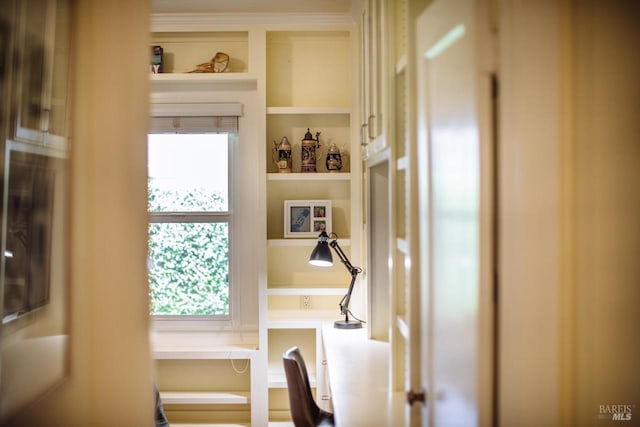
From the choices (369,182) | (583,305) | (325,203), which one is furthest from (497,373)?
(325,203)

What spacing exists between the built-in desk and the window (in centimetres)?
86

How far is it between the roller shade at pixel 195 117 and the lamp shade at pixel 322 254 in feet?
3.04

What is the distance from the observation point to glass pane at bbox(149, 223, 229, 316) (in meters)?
3.70

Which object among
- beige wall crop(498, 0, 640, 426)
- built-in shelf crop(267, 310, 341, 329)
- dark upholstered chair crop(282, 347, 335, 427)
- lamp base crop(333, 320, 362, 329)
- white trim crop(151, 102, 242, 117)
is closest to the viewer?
beige wall crop(498, 0, 640, 426)

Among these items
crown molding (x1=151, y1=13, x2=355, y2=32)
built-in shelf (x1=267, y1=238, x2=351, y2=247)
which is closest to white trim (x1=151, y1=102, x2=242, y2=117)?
crown molding (x1=151, y1=13, x2=355, y2=32)

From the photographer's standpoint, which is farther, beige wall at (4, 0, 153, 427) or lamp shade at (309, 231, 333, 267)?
lamp shade at (309, 231, 333, 267)

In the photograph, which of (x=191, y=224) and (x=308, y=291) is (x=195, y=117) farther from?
(x=308, y=291)

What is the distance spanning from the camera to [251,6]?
3.40 meters

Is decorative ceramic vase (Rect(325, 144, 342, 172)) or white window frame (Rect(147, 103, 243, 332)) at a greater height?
decorative ceramic vase (Rect(325, 144, 342, 172))

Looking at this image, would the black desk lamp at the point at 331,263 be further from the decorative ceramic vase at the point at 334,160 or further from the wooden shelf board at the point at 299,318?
the decorative ceramic vase at the point at 334,160

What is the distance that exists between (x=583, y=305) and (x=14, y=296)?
1234 mm

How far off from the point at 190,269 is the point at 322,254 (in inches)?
36.9

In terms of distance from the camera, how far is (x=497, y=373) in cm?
122

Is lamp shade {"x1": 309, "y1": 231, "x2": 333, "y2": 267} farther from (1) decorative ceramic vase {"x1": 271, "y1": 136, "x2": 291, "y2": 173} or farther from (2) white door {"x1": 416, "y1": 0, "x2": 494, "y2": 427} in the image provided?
(2) white door {"x1": 416, "y1": 0, "x2": 494, "y2": 427}
